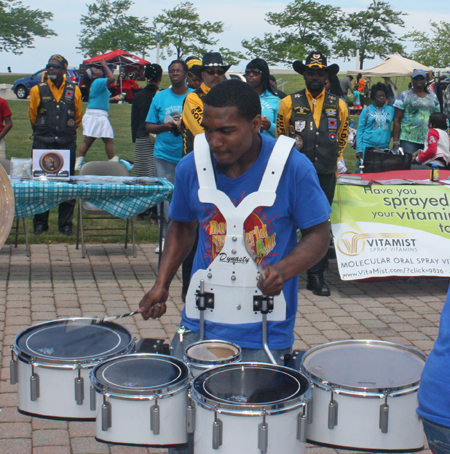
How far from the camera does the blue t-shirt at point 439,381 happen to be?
6.23ft

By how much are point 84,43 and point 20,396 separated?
69.2 m

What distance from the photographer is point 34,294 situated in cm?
655

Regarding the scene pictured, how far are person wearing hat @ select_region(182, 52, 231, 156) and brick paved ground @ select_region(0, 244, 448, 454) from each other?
1.65m

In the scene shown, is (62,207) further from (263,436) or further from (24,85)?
(24,85)

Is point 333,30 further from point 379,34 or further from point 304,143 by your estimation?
point 304,143

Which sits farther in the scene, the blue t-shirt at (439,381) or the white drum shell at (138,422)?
the white drum shell at (138,422)

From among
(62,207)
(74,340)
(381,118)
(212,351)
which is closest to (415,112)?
(381,118)

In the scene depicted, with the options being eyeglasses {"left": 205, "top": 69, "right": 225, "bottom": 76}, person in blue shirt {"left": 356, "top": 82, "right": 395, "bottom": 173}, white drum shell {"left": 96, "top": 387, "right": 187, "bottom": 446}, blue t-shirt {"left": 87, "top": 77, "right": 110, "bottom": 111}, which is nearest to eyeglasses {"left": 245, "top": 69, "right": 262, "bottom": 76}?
eyeglasses {"left": 205, "top": 69, "right": 225, "bottom": 76}

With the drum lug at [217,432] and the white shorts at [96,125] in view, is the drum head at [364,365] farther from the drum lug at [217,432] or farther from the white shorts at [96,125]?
the white shorts at [96,125]

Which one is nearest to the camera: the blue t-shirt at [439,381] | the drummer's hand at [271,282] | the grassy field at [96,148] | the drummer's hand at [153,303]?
the blue t-shirt at [439,381]

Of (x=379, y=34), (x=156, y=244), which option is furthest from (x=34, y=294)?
(x=379, y=34)

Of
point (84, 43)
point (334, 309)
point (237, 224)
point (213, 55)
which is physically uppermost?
point (84, 43)

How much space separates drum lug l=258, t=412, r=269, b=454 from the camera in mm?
2096

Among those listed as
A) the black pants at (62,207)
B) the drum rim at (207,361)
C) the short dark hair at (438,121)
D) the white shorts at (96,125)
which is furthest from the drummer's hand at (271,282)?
the white shorts at (96,125)
